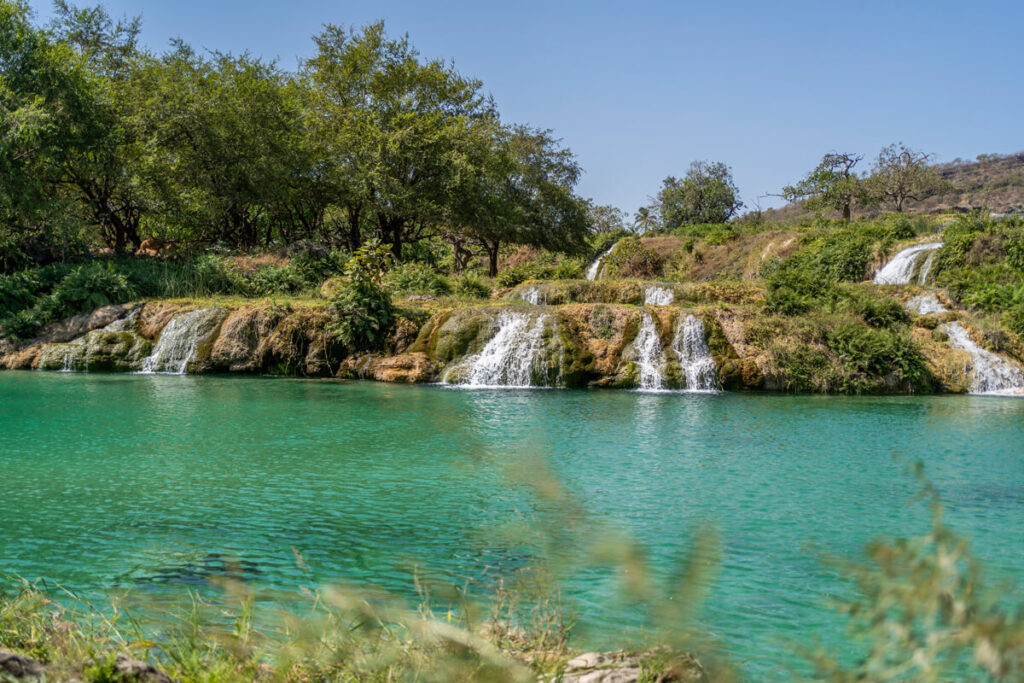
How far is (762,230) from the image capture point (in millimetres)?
37406

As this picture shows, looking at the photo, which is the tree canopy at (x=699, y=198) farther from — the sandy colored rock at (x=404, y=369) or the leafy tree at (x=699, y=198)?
the sandy colored rock at (x=404, y=369)

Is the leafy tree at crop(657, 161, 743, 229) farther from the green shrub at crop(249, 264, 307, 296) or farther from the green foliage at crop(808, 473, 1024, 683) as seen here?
the green foliage at crop(808, 473, 1024, 683)

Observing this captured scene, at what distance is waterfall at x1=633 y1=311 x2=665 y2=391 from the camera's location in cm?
1675

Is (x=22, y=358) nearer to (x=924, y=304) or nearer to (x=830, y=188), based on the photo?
(x=924, y=304)

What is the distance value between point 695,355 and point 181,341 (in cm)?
1271

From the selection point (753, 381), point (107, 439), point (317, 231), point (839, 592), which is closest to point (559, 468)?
point (839, 592)

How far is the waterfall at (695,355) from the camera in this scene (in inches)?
658

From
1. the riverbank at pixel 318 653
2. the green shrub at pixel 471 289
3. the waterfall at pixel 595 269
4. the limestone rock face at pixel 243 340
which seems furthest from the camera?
the waterfall at pixel 595 269

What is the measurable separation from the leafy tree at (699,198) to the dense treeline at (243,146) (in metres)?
31.4

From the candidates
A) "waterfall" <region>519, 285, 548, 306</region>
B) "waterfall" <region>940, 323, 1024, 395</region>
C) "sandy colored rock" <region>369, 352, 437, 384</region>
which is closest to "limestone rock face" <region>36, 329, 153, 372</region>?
"sandy colored rock" <region>369, 352, 437, 384</region>

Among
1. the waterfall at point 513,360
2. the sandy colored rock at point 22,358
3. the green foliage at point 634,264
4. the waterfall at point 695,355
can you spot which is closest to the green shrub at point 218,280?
the sandy colored rock at point 22,358

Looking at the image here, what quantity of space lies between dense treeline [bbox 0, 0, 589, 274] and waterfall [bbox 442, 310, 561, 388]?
1041cm

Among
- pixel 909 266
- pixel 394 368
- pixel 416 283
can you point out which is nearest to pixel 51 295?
pixel 416 283

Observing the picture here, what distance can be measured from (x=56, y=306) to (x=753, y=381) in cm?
1801
